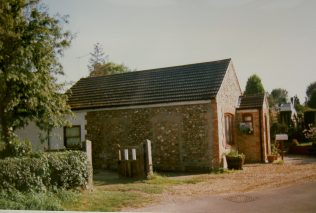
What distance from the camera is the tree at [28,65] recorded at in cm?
1026

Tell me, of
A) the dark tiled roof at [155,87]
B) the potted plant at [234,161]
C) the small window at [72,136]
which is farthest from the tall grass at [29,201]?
the small window at [72,136]

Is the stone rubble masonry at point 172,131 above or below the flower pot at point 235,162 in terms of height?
above

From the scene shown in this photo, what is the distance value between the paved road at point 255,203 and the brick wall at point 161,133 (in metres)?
5.19

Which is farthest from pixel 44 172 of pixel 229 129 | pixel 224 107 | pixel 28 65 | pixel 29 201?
pixel 229 129

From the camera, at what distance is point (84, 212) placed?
7.29m

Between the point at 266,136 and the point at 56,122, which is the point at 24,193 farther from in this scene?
the point at 266,136

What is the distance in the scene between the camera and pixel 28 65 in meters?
10.7

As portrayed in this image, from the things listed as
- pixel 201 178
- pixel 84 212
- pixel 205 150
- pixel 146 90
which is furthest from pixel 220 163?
pixel 84 212

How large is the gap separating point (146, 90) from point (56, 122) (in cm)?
503

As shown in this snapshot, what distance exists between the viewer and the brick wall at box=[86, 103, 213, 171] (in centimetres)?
1382

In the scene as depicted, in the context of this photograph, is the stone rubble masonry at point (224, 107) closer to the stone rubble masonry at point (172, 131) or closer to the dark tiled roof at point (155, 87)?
the stone rubble masonry at point (172, 131)

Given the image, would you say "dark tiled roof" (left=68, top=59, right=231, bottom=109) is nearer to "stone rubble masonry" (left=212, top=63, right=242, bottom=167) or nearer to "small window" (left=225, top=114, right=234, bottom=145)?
"stone rubble masonry" (left=212, top=63, right=242, bottom=167)

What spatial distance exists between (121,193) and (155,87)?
23.2 ft

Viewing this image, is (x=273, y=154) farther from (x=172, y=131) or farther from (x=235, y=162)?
(x=172, y=131)
